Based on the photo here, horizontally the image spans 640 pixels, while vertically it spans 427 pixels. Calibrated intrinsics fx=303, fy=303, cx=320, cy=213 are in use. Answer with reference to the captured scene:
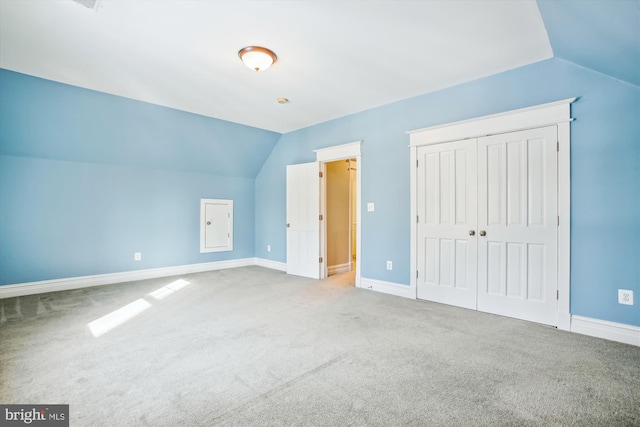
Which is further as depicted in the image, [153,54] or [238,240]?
[238,240]

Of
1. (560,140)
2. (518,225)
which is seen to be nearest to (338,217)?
(518,225)

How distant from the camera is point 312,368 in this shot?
83.9 inches

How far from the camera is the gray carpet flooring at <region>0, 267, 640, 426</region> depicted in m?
1.66

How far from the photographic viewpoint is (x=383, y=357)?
229 centimetres

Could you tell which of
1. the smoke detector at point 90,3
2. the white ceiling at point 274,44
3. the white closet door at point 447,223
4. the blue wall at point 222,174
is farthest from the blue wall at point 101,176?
the white closet door at point 447,223

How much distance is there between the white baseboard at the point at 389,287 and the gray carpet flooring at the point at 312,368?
39 centimetres

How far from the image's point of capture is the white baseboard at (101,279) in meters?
3.95

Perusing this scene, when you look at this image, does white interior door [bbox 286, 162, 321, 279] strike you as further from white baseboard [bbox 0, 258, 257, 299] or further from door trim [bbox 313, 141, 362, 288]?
white baseboard [bbox 0, 258, 257, 299]

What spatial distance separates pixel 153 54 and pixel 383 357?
3.39 m

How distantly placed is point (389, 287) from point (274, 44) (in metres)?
3.21

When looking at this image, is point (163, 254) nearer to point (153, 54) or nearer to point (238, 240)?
point (238, 240)

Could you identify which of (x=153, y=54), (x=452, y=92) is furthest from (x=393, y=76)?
(x=153, y=54)

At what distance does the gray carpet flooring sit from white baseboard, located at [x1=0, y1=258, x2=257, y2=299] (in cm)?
42

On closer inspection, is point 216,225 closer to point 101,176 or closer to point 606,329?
point 101,176
